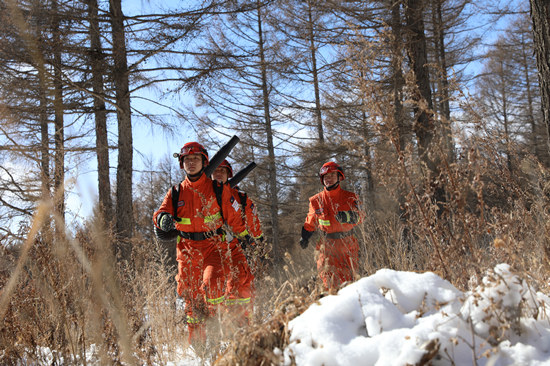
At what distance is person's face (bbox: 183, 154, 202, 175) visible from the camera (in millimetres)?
4242

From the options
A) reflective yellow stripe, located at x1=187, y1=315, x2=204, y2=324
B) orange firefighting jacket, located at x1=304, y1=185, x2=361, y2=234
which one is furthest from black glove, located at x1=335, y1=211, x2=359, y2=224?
reflective yellow stripe, located at x1=187, y1=315, x2=204, y2=324

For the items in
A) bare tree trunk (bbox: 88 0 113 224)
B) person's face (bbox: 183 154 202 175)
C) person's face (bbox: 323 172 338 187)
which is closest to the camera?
person's face (bbox: 183 154 202 175)

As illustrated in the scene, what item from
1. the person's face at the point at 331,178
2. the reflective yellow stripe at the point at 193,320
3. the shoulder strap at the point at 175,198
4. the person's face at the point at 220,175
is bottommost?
the reflective yellow stripe at the point at 193,320

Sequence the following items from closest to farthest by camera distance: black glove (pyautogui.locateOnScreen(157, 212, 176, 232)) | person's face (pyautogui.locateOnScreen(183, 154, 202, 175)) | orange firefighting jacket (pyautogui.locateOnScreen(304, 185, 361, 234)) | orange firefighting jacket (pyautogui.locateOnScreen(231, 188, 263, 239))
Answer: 1. black glove (pyautogui.locateOnScreen(157, 212, 176, 232))
2. person's face (pyautogui.locateOnScreen(183, 154, 202, 175))
3. orange firefighting jacket (pyautogui.locateOnScreen(231, 188, 263, 239))
4. orange firefighting jacket (pyautogui.locateOnScreen(304, 185, 361, 234))

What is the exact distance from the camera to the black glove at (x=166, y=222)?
375 centimetres

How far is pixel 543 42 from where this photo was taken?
3.69 meters

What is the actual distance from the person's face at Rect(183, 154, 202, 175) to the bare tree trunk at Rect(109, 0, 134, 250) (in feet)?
15.0

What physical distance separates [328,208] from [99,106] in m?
6.22

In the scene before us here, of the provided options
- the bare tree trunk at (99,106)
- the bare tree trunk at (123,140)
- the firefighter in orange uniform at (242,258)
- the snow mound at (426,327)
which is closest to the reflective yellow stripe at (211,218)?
the firefighter in orange uniform at (242,258)

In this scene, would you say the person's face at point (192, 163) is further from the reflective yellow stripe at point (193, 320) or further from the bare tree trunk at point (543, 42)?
the bare tree trunk at point (543, 42)

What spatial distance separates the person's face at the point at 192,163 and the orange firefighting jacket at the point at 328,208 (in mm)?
1863

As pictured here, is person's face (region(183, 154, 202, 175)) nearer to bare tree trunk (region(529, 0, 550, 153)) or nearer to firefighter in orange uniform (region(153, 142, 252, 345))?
firefighter in orange uniform (region(153, 142, 252, 345))

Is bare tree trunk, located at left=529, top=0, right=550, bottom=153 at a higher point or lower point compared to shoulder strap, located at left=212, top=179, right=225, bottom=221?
higher

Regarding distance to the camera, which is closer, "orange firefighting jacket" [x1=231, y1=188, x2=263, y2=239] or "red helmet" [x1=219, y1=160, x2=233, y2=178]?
"orange firefighting jacket" [x1=231, y1=188, x2=263, y2=239]
